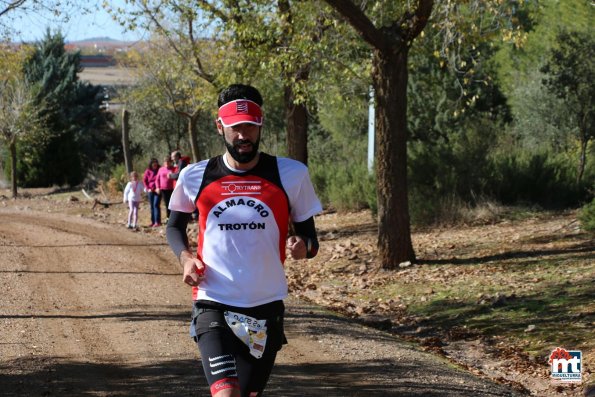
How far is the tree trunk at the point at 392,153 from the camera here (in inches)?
573

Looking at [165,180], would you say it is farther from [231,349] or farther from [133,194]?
[231,349]

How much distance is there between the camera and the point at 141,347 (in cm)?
943

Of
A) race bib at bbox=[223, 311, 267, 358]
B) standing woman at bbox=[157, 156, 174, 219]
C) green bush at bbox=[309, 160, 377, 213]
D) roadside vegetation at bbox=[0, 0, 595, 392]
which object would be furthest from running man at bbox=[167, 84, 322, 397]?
standing woman at bbox=[157, 156, 174, 219]

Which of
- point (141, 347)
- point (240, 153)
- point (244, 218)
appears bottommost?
point (141, 347)

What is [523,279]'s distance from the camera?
13.1m

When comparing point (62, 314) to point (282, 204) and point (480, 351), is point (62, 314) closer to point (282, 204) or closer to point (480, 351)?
point (480, 351)

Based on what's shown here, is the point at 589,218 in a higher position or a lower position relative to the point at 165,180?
lower

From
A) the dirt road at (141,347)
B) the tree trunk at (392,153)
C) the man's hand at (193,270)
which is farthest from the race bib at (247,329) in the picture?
the tree trunk at (392,153)

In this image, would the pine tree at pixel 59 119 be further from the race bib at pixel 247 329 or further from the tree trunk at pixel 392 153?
the race bib at pixel 247 329

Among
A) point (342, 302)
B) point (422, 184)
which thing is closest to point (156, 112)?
point (422, 184)

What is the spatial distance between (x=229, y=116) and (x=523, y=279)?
30.0 feet

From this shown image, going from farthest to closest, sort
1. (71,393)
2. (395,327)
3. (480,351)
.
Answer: (395,327)
(480,351)
(71,393)

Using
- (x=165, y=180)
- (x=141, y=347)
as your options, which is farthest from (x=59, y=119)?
(x=141, y=347)

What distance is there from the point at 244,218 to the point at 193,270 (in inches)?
15.2
